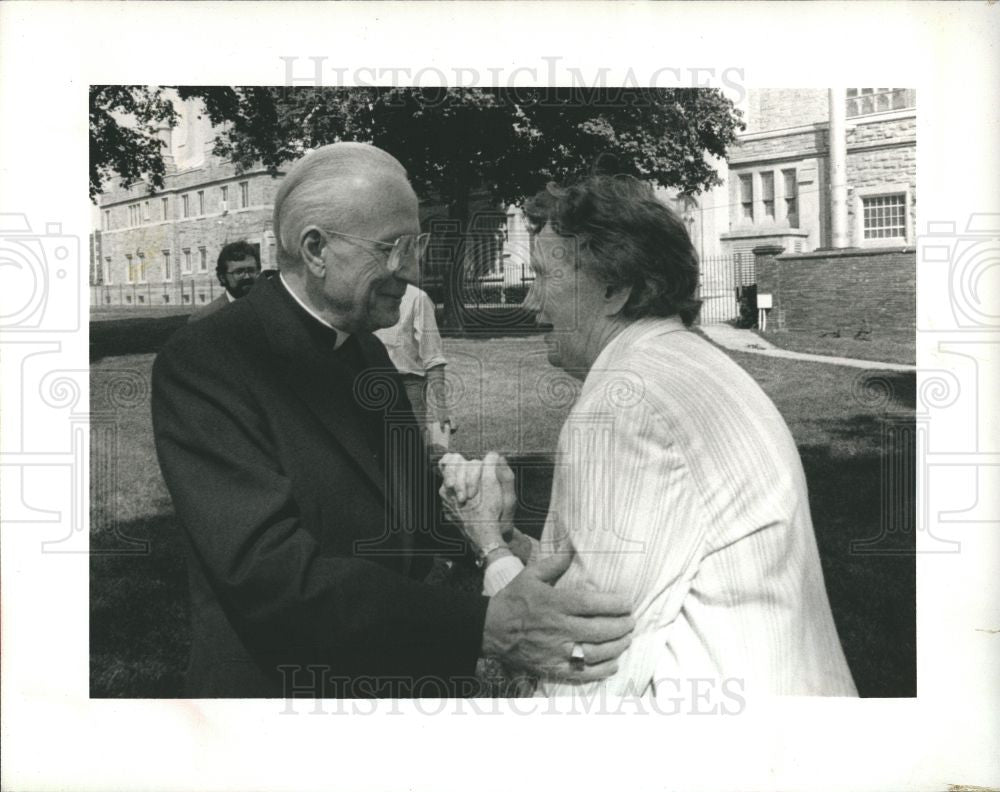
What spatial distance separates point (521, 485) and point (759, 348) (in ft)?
4.02

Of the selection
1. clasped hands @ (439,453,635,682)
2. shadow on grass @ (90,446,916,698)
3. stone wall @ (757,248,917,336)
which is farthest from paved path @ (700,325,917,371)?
clasped hands @ (439,453,635,682)

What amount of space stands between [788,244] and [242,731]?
3.31 metres

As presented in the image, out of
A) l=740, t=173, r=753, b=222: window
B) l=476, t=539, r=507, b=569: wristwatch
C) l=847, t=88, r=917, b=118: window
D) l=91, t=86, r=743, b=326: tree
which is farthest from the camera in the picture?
l=847, t=88, r=917, b=118: window

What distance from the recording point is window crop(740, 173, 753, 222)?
15.4 feet

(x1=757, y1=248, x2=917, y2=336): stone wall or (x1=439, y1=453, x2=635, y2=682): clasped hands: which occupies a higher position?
(x1=757, y1=248, x2=917, y2=336): stone wall

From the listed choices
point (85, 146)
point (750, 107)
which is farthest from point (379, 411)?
point (750, 107)

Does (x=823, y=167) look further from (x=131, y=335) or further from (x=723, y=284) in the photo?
(x=131, y=335)

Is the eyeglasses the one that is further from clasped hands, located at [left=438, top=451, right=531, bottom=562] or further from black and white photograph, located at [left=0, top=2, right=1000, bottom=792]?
clasped hands, located at [left=438, top=451, right=531, bottom=562]

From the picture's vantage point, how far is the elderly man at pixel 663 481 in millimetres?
Result: 3914

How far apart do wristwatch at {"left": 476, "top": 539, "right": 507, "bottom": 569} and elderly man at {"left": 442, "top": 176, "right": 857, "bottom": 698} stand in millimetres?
16

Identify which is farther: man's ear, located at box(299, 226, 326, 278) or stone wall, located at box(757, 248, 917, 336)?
stone wall, located at box(757, 248, 917, 336)

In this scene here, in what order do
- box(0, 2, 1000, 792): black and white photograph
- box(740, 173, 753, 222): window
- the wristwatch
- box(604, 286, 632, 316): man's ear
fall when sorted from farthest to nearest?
box(740, 173, 753, 222): window, the wristwatch, box(0, 2, 1000, 792): black and white photograph, box(604, 286, 632, 316): man's ear

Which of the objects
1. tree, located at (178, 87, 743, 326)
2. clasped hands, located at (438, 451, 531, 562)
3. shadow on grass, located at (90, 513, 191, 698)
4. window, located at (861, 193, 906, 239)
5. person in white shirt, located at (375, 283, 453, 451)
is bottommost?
shadow on grass, located at (90, 513, 191, 698)

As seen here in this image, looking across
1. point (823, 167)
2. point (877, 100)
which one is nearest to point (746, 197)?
point (823, 167)
